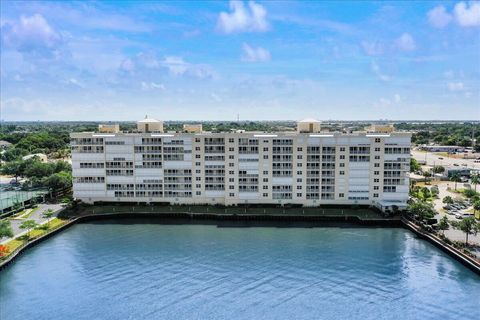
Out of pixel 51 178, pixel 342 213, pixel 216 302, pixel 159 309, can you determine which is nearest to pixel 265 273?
pixel 216 302

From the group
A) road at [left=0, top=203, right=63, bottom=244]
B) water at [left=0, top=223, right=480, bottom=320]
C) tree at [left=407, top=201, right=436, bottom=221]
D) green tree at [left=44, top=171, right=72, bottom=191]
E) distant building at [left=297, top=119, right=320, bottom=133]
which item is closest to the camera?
water at [left=0, top=223, right=480, bottom=320]

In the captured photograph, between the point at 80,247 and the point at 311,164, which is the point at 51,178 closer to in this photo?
the point at 80,247

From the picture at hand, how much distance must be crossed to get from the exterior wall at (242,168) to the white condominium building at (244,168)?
0.19m

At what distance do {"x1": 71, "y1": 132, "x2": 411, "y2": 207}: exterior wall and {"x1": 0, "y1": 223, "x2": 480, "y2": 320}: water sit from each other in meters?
11.9

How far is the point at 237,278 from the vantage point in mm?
48062

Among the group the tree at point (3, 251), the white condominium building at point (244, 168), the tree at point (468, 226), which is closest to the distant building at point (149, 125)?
the white condominium building at point (244, 168)

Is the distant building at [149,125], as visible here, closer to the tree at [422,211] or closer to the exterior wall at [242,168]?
the exterior wall at [242,168]

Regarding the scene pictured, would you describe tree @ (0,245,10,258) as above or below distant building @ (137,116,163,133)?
below

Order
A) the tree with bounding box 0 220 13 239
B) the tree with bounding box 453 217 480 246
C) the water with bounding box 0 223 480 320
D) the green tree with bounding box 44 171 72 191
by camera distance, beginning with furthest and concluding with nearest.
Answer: the green tree with bounding box 44 171 72 191 < the tree with bounding box 453 217 480 246 < the tree with bounding box 0 220 13 239 < the water with bounding box 0 223 480 320

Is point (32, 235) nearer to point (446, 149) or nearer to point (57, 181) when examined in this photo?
point (57, 181)

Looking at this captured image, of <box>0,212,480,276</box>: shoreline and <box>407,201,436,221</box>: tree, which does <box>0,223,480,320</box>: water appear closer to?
<box>0,212,480,276</box>: shoreline

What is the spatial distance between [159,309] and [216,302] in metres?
6.07

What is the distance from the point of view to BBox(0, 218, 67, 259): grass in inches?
2206

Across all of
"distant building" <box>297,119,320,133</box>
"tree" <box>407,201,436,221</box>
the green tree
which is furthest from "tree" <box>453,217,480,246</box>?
the green tree
